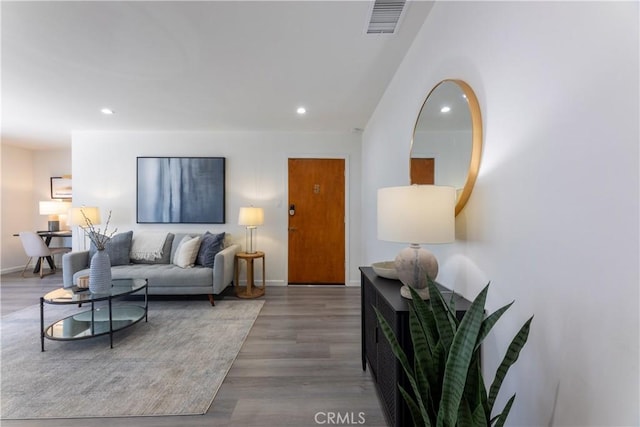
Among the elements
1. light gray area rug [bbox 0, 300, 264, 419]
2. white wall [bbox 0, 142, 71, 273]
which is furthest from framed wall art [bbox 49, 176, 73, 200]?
light gray area rug [bbox 0, 300, 264, 419]

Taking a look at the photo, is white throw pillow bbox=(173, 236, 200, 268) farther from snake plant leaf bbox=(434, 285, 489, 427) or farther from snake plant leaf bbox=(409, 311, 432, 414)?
snake plant leaf bbox=(434, 285, 489, 427)

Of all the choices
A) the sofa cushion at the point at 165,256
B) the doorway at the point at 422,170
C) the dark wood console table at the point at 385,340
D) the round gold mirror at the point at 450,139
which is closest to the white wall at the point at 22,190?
the sofa cushion at the point at 165,256

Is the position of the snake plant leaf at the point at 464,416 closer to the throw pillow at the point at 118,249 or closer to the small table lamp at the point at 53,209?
the throw pillow at the point at 118,249

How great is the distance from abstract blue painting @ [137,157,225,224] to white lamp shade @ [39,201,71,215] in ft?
7.31

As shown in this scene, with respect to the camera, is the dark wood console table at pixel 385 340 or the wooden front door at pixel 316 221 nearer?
the dark wood console table at pixel 385 340

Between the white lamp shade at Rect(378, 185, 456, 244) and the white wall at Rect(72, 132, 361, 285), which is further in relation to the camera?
the white wall at Rect(72, 132, 361, 285)

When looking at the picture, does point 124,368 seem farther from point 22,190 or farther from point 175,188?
point 22,190

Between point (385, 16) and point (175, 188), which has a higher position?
point (385, 16)

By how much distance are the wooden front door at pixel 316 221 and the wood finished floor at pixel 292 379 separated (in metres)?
1.05

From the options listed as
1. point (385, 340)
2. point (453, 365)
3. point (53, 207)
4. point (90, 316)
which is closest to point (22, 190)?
point (53, 207)

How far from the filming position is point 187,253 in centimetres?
359

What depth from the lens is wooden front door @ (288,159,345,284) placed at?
14.3 feet

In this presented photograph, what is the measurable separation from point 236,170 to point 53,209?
3.76 metres

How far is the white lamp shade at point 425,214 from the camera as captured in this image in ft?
3.98
